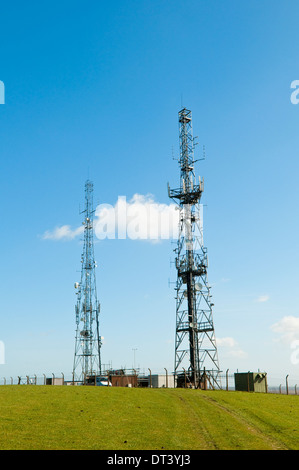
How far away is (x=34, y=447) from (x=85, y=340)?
69627mm

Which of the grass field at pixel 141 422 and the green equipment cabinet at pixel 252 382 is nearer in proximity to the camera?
the grass field at pixel 141 422

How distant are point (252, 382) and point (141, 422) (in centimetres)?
3227

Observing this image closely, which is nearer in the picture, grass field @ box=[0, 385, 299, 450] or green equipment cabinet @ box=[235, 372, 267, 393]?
grass field @ box=[0, 385, 299, 450]

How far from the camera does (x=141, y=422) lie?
84.1 feet

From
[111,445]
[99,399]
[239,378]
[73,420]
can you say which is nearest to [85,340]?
[239,378]

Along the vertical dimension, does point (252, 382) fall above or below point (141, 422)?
below

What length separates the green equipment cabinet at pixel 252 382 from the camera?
178 ft

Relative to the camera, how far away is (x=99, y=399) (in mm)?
34531

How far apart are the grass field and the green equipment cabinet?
16016 millimetres

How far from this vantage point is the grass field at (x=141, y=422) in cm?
2042

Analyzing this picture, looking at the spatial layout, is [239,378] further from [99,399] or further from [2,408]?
[2,408]

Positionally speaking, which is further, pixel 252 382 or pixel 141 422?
pixel 252 382

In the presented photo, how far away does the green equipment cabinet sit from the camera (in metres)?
54.4

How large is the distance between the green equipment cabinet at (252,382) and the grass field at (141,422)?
1602cm
